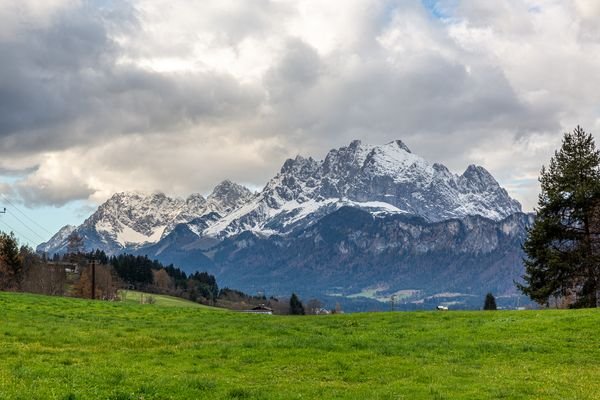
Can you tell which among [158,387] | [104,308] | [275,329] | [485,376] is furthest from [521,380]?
[104,308]

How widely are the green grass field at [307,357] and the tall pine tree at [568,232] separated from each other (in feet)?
68.2

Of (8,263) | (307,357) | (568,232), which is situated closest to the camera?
(307,357)

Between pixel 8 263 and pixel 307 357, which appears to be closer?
pixel 307 357

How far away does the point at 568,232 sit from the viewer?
7175 centimetres

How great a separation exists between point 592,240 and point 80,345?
A: 5636 centimetres

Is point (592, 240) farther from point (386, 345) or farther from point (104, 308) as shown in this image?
point (104, 308)

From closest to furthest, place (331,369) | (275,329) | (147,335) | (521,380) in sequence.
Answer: (521,380)
(331,369)
(147,335)
(275,329)

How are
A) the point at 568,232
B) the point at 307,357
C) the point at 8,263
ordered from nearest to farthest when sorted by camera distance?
the point at 307,357, the point at 568,232, the point at 8,263

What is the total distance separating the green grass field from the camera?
25.0 meters

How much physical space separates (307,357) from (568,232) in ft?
159

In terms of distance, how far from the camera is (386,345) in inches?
1454

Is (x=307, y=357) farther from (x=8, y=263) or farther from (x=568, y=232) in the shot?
(x=8, y=263)

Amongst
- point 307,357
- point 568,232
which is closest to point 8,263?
point 568,232

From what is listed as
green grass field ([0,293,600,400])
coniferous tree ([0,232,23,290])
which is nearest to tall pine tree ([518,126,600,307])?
green grass field ([0,293,600,400])
